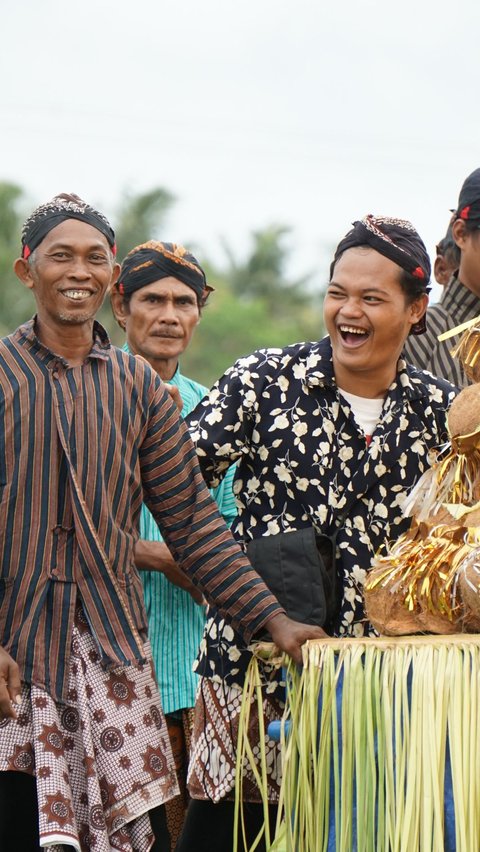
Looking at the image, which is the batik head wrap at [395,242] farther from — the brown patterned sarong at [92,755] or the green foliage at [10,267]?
the green foliage at [10,267]

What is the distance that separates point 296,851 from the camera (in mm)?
3514

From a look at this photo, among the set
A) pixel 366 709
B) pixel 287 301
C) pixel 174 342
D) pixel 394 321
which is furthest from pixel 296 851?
pixel 287 301

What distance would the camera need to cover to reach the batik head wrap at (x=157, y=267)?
5402 mm

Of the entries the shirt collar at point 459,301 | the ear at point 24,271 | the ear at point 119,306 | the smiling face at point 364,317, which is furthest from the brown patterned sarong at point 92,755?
the ear at point 119,306

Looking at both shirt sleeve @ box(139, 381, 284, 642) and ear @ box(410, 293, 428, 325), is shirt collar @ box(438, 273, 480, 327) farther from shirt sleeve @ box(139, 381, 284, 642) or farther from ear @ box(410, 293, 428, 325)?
shirt sleeve @ box(139, 381, 284, 642)

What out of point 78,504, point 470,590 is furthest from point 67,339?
point 470,590

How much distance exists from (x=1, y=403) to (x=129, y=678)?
75cm

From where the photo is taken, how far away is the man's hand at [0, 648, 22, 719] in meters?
3.27

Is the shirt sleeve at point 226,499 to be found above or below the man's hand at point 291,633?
above

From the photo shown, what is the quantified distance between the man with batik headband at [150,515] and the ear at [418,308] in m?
1.05

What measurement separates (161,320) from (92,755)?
2.25m

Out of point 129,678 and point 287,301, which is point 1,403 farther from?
point 287,301

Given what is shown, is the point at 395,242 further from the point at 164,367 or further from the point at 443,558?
the point at 164,367

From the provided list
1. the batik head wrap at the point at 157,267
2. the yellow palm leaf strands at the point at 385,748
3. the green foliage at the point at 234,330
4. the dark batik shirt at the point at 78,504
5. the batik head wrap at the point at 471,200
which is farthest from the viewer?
the green foliage at the point at 234,330
